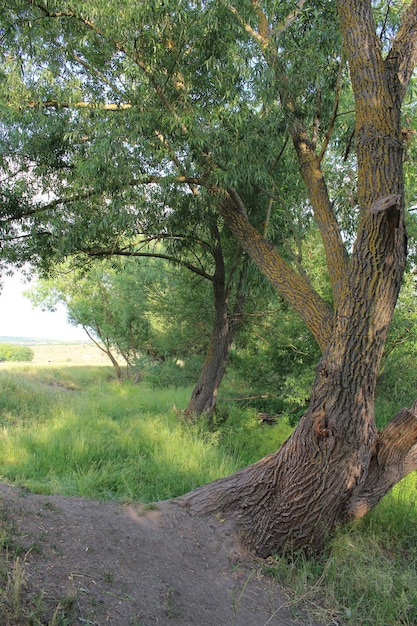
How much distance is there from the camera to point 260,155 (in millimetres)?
6359

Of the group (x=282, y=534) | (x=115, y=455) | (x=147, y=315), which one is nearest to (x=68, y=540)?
(x=282, y=534)

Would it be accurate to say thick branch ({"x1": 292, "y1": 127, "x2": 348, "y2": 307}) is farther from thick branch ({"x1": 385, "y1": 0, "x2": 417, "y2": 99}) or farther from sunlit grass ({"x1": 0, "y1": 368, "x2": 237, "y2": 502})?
sunlit grass ({"x1": 0, "y1": 368, "x2": 237, "y2": 502})

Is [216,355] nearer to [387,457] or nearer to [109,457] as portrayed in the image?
[109,457]

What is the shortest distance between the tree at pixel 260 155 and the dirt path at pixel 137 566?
16.8 inches

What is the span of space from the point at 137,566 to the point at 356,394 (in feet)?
7.96

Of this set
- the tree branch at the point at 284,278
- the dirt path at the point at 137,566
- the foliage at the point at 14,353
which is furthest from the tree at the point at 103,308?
the foliage at the point at 14,353

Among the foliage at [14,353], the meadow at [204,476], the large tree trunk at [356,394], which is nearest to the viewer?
the meadow at [204,476]

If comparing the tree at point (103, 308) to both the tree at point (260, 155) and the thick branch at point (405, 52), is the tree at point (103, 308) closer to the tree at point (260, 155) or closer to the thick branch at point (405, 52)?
the tree at point (260, 155)

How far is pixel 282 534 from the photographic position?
14.6 ft

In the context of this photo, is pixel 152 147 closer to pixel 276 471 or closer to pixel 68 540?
pixel 276 471

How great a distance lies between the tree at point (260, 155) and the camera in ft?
14.2

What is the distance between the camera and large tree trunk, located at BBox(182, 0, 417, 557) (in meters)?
4.24

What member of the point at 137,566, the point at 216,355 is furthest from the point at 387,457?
the point at 216,355

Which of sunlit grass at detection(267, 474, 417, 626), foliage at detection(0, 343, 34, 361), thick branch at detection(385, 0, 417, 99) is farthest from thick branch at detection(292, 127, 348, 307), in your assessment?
foliage at detection(0, 343, 34, 361)
